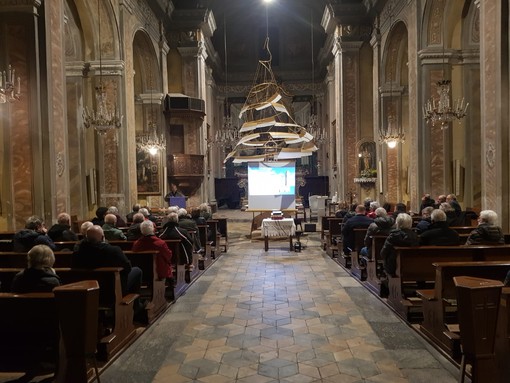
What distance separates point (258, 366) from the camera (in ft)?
12.8

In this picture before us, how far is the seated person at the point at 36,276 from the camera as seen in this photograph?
3.45 m

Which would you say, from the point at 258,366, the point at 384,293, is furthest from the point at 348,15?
the point at 258,366

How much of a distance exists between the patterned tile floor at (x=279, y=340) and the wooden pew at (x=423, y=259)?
9.1 inches

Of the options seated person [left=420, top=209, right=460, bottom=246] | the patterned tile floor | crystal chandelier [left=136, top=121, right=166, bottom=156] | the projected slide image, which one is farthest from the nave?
crystal chandelier [left=136, top=121, right=166, bottom=156]

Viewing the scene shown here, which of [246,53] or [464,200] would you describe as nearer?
[464,200]

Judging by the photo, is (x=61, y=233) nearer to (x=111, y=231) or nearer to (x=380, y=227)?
(x=111, y=231)

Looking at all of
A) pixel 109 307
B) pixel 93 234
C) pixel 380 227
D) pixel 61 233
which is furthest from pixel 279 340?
pixel 61 233

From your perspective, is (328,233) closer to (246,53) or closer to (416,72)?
(416,72)

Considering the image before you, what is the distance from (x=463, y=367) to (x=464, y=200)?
9.03 metres

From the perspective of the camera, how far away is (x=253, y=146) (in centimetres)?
1403

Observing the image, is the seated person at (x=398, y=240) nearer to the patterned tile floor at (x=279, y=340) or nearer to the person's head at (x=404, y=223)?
the person's head at (x=404, y=223)

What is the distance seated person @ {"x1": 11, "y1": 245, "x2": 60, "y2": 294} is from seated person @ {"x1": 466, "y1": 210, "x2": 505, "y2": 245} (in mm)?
4448

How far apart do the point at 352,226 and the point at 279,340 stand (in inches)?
152

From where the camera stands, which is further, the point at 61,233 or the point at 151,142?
the point at 151,142
